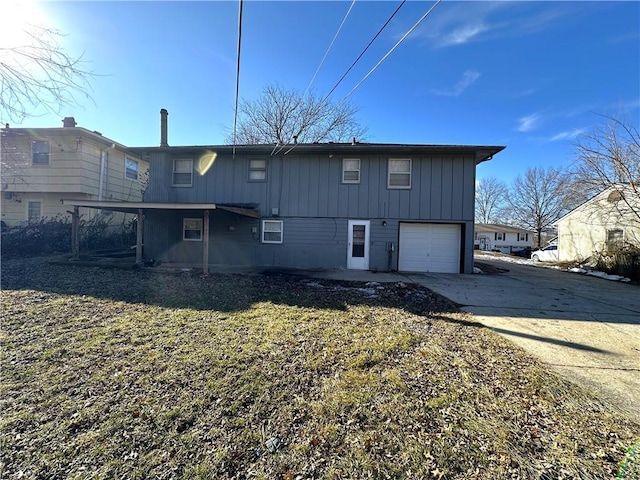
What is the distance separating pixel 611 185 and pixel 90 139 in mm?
22974

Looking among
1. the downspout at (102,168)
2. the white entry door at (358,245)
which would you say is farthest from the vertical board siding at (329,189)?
the downspout at (102,168)

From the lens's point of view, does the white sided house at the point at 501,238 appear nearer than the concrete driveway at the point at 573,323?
No

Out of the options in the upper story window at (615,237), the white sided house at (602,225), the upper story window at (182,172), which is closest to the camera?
the upper story window at (182,172)

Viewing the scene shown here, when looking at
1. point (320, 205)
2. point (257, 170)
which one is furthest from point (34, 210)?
point (320, 205)

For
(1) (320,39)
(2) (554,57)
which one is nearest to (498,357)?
(1) (320,39)

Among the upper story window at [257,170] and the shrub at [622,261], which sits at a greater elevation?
the upper story window at [257,170]

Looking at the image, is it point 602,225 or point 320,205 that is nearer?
point 320,205

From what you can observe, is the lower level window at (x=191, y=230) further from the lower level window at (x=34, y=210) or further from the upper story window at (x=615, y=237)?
the upper story window at (x=615, y=237)

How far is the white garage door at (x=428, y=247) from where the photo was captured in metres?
11.1

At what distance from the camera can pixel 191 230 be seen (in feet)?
38.8

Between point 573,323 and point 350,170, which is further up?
point 350,170

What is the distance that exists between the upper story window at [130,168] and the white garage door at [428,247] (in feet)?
46.9

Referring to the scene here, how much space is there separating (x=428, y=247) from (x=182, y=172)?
10738 mm

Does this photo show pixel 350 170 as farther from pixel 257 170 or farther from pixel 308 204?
pixel 257 170
